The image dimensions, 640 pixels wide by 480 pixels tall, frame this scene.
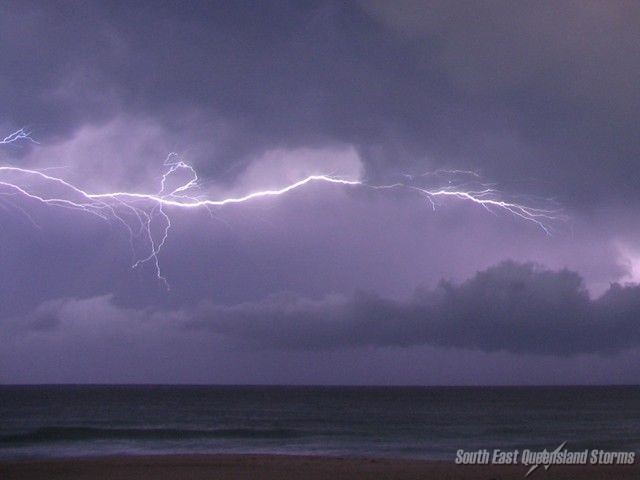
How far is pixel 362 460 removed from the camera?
2581 cm

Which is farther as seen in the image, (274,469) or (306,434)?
(306,434)

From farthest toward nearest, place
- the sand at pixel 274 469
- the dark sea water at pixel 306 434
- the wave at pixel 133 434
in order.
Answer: the wave at pixel 133 434
the dark sea water at pixel 306 434
the sand at pixel 274 469

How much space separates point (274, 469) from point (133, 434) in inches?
764

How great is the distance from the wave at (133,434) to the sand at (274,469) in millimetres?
11507

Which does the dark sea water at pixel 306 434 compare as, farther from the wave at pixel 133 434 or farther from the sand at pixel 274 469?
the sand at pixel 274 469

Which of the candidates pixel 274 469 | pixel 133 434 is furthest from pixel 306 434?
pixel 274 469

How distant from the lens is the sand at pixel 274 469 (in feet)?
69.3

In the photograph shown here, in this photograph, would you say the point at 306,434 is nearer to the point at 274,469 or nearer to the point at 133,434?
the point at 133,434

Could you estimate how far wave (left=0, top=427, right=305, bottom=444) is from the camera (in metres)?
37.8

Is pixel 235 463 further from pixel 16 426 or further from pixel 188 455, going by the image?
pixel 16 426

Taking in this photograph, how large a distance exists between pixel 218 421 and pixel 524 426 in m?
20.2

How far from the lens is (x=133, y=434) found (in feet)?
131

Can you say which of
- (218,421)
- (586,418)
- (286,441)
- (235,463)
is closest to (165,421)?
(218,421)

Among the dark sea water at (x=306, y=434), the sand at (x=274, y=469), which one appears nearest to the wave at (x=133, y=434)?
the dark sea water at (x=306, y=434)
